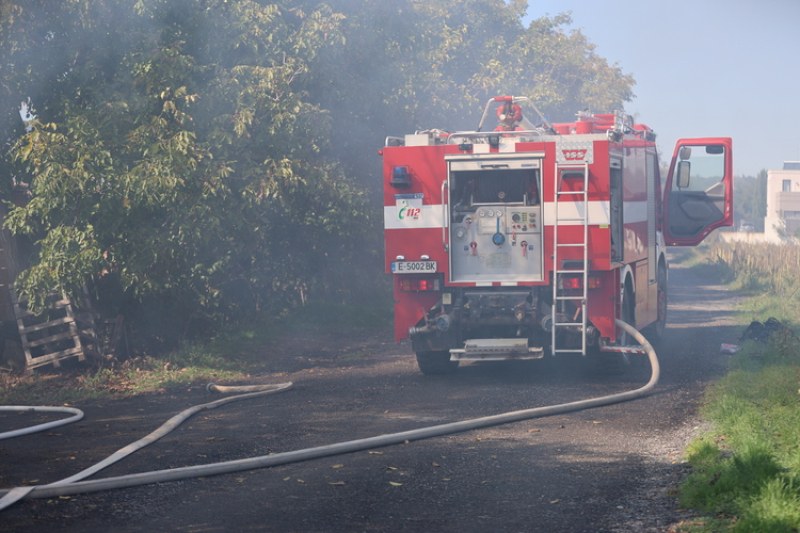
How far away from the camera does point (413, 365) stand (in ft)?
46.3

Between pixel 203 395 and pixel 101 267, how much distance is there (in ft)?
9.26

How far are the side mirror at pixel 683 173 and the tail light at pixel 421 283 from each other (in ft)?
17.6

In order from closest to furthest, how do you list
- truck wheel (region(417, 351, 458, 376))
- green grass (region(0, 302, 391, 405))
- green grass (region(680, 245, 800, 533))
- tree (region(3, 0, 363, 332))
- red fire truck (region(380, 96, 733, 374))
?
green grass (region(680, 245, 800, 533)) < red fire truck (region(380, 96, 733, 374)) < green grass (region(0, 302, 391, 405)) < truck wheel (region(417, 351, 458, 376)) < tree (region(3, 0, 363, 332))

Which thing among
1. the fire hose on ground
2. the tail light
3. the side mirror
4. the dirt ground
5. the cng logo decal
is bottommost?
the dirt ground

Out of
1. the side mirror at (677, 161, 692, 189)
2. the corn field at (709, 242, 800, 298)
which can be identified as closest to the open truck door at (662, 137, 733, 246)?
the side mirror at (677, 161, 692, 189)

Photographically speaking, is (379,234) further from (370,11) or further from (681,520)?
(681,520)

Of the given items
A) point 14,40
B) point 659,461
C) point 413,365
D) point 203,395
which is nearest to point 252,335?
point 413,365

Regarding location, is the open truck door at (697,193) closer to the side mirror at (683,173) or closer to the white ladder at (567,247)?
the side mirror at (683,173)

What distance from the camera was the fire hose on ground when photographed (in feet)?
21.5

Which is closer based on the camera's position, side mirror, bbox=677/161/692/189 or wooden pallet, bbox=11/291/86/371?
wooden pallet, bbox=11/291/86/371

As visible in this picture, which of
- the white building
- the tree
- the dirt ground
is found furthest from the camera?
the white building

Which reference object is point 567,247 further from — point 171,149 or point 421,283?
point 171,149

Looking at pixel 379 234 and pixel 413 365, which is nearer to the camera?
pixel 413 365

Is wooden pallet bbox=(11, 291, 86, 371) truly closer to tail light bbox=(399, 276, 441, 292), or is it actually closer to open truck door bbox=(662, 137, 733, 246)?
tail light bbox=(399, 276, 441, 292)
